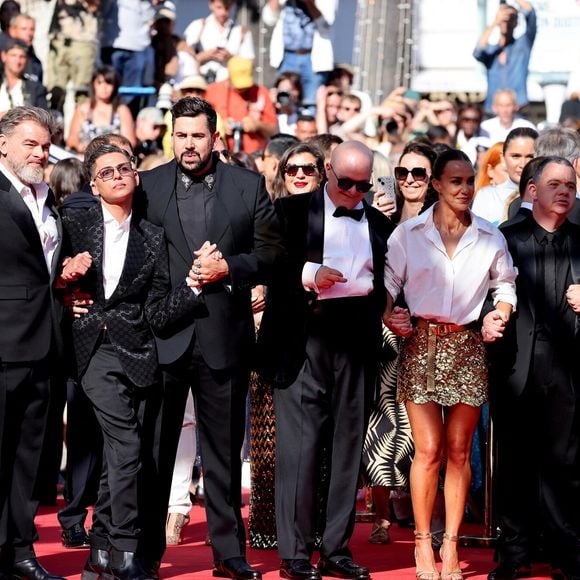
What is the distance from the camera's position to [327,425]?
7.55 m

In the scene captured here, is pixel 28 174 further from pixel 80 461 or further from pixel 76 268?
pixel 80 461

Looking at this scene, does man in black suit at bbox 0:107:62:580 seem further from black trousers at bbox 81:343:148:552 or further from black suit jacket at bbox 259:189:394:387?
black suit jacket at bbox 259:189:394:387

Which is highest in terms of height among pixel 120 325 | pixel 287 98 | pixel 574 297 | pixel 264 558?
pixel 287 98

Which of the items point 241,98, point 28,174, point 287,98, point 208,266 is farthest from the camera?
point 287,98

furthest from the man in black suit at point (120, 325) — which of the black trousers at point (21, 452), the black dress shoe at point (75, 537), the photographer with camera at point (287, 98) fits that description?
the photographer with camera at point (287, 98)

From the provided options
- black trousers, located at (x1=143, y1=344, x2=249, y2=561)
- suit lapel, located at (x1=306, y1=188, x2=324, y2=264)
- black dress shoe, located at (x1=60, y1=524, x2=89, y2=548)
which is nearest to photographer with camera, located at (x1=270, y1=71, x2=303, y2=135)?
black dress shoe, located at (x1=60, y1=524, x2=89, y2=548)

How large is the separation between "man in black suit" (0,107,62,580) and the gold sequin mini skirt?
1.79 metres

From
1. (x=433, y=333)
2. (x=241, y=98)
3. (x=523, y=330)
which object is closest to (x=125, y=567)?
(x=433, y=333)

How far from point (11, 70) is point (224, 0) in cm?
300

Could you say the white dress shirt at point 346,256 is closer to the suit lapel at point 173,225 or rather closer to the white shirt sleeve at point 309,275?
the white shirt sleeve at point 309,275

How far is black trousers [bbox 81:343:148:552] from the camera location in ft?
22.9

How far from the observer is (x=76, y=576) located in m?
7.43

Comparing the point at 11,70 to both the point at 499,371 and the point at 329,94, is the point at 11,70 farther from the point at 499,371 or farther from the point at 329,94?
the point at 499,371

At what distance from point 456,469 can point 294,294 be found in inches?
47.2
